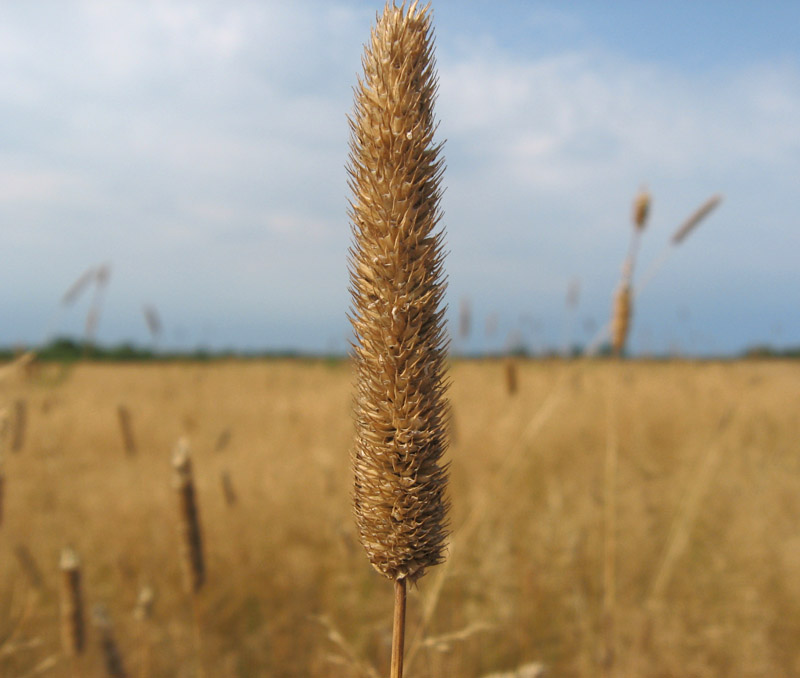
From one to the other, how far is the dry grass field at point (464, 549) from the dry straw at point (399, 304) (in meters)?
0.69

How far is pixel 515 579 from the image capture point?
3400 mm

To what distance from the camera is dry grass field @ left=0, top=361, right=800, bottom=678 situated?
9.39 ft

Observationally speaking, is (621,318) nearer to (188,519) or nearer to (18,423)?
(188,519)

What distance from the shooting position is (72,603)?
1617 millimetres

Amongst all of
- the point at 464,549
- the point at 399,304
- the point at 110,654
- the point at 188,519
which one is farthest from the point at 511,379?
the point at 399,304

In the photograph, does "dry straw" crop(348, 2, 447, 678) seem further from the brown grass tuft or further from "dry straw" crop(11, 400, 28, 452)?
"dry straw" crop(11, 400, 28, 452)

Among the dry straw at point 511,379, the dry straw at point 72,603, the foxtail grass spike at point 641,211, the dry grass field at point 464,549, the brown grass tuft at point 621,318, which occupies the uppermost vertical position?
the foxtail grass spike at point 641,211

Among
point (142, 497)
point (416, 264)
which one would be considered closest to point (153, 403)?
point (142, 497)

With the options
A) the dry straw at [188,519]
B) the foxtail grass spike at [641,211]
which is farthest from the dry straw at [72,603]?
the foxtail grass spike at [641,211]

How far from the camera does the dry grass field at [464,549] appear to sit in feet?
9.39

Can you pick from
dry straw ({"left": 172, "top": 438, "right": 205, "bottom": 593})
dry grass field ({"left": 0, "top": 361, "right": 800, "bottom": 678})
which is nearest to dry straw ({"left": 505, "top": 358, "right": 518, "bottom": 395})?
dry grass field ({"left": 0, "top": 361, "right": 800, "bottom": 678})

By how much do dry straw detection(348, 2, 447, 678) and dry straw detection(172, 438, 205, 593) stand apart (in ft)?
3.22

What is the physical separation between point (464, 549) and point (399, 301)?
113 inches

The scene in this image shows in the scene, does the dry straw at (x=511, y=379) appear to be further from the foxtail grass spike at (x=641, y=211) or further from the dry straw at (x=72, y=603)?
the dry straw at (x=72, y=603)
